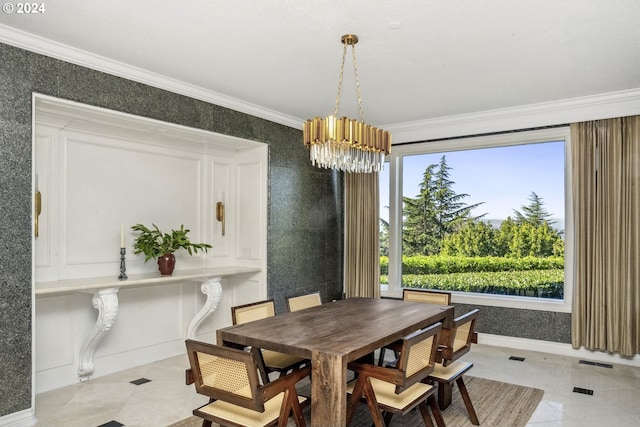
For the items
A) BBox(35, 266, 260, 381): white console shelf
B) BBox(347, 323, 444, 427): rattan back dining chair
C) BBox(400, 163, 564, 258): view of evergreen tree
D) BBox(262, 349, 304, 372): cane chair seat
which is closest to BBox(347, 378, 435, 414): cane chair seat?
BBox(347, 323, 444, 427): rattan back dining chair

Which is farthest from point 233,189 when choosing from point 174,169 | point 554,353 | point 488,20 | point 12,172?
point 554,353

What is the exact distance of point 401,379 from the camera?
2.23 m

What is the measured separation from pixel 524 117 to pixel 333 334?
3.55 m

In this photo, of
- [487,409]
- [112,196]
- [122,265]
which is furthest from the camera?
[112,196]

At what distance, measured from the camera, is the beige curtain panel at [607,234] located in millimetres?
4227

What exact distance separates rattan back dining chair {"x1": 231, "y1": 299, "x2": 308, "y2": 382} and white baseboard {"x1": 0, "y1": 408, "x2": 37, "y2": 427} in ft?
4.76

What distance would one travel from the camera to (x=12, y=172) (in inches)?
114

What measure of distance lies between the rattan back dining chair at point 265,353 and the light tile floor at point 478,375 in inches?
27.6

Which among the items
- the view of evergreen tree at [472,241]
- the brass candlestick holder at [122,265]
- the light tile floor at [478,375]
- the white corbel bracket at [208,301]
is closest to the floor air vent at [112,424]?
the light tile floor at [478,375]

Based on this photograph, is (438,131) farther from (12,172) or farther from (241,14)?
(12,172)

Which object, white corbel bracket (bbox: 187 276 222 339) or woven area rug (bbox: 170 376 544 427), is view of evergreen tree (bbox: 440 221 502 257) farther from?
white corbel bracket (bbox: 187 276 222 339)

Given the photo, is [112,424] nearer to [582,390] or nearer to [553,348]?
[582,390]

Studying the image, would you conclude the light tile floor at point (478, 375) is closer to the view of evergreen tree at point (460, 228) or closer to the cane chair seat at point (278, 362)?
the cane chair seat at point (278, 362)

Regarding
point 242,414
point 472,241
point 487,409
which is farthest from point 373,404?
point 472,241
